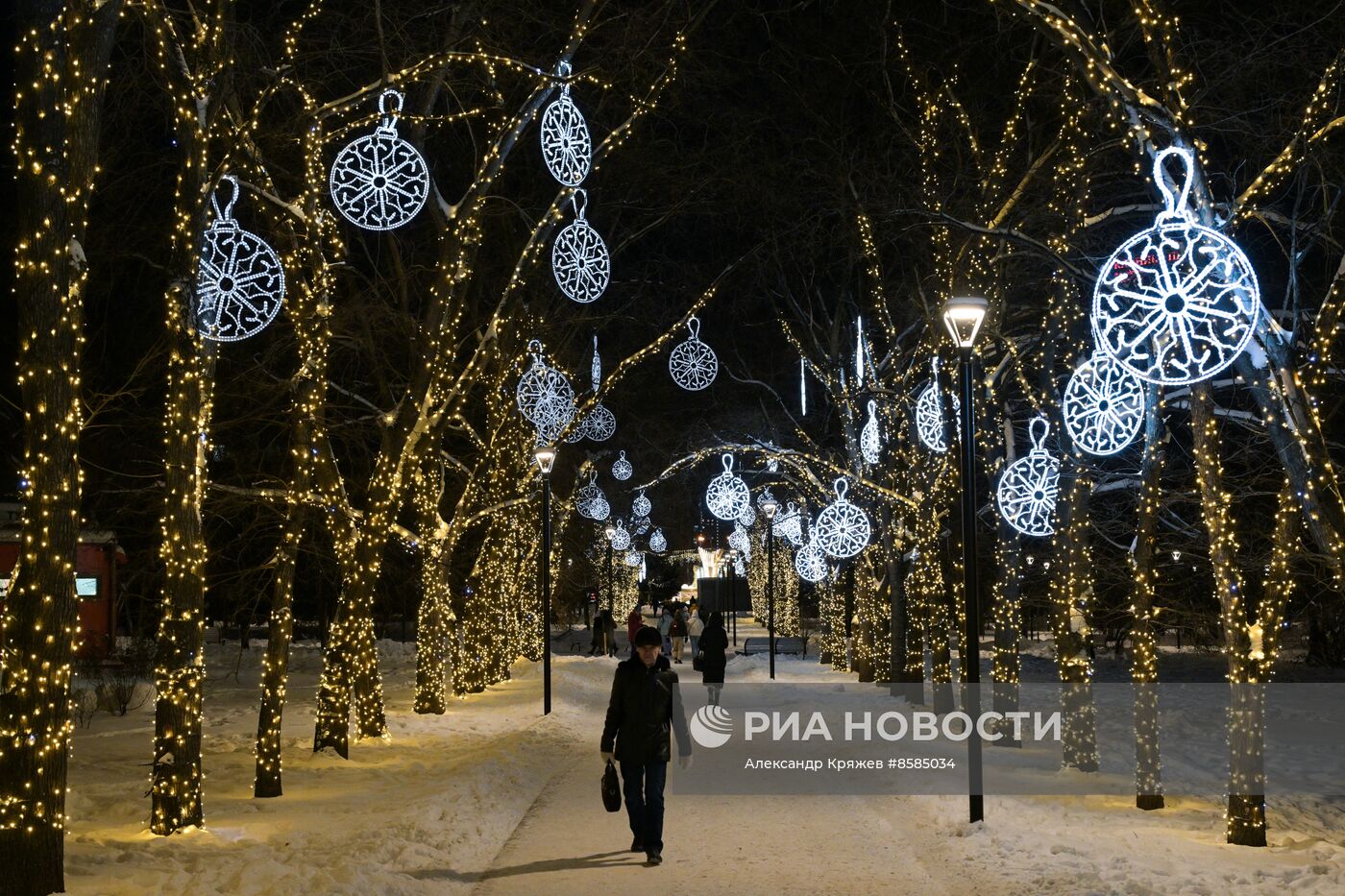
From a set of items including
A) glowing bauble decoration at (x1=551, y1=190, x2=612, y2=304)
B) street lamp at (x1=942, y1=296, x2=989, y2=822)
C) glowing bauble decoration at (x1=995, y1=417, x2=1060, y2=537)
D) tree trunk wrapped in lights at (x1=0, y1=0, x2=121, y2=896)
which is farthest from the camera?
glowing bauble decoration at (x1=995, y1=417, x2=1060, y2=537)

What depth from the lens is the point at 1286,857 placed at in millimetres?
10805

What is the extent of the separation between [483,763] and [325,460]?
4128 millimetres

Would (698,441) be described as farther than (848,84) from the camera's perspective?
Yes

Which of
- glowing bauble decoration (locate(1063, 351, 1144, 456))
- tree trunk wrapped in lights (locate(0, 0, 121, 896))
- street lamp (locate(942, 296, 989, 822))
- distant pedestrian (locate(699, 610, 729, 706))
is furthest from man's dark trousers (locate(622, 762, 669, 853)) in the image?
distant pedestrian (locate(699, 610, 729, 706))

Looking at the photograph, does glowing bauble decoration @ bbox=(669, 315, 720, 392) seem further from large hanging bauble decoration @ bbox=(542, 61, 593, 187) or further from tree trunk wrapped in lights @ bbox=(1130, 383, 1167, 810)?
tree trunk wrapped in lights @ bbox=(1130, 383, 1167, 810)

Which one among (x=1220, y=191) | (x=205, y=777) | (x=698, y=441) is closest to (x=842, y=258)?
(x=1220, y=191)

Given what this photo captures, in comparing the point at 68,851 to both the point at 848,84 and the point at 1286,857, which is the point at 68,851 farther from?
the point at 848,84

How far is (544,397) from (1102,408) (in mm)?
12171

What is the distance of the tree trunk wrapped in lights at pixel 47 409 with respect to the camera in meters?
8.57

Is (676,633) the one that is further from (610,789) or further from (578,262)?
(610,789)

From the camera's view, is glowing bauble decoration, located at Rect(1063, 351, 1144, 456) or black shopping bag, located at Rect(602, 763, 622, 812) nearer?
black shopping bag, located at Rect(602, 763, 622, 812)

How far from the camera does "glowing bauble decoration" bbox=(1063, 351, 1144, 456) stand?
498 inches

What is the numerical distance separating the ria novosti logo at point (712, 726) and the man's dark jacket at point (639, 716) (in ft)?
28.9

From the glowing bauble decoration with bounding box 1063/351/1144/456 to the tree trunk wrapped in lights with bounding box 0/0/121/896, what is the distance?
8647 mm
